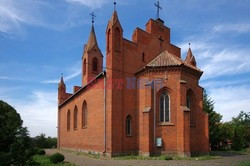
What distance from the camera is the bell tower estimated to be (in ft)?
130

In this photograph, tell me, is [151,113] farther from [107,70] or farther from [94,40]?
[94,40]

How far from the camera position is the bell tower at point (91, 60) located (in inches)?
1560

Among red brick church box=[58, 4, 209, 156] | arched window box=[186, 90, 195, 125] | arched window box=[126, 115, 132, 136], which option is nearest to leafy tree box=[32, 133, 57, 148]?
red brick church box=[58, 4, 209, 156]

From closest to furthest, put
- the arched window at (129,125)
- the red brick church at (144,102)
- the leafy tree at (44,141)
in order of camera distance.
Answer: the red brick church at (144,102) < the arched window at (129,125) < the leafy tree at (44,141)

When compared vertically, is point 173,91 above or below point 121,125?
above

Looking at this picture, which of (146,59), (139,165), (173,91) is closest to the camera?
(139,165)

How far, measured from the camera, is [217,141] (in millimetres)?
33750

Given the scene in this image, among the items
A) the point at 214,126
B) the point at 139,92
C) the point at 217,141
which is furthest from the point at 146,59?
the point at 217,141

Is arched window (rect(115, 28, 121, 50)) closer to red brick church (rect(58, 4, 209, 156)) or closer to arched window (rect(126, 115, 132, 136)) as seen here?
red brick church (rect(58, 4, 209, 156))

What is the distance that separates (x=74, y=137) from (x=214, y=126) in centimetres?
1871

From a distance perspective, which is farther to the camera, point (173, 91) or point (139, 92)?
point (139, 92)

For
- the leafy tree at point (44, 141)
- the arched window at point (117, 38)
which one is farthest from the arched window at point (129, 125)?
the leafy tree at point (44, 141)

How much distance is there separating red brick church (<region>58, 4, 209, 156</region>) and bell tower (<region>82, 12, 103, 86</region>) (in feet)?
46.9

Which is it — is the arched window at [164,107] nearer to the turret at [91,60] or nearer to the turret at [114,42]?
the turret at [114,42]
